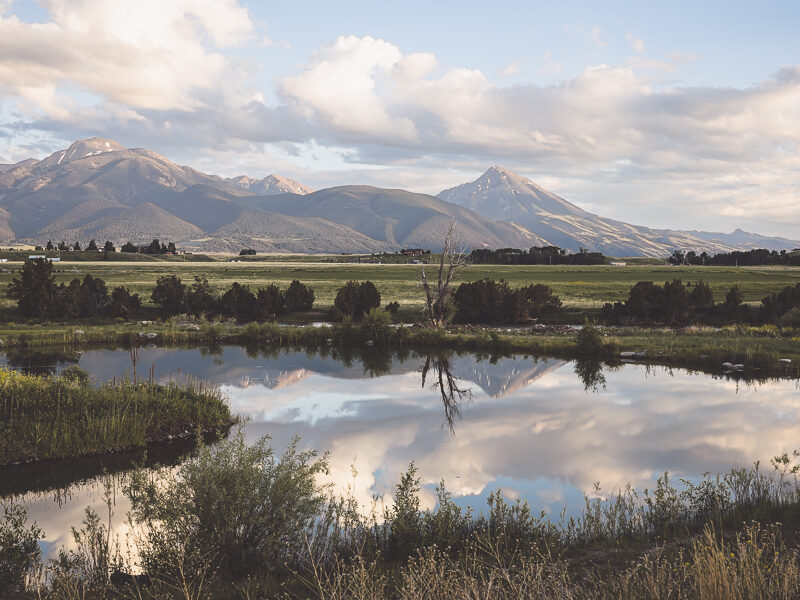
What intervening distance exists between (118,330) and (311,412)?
2328 centimetres

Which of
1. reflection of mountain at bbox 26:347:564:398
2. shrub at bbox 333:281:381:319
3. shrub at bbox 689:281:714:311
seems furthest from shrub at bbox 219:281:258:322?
shrub at bbox 689:281:714:311

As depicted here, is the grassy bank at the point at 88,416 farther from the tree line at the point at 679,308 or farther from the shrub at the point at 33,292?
the tree line at the point at 679,308

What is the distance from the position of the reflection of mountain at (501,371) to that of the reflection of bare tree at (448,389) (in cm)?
52

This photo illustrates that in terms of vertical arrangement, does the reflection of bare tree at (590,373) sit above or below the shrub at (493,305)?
below

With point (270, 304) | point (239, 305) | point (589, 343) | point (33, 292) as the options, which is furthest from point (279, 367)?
point (33, 292)

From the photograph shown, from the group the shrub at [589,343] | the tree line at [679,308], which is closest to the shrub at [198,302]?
the shrub at [589,343]

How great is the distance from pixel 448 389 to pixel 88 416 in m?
14.7

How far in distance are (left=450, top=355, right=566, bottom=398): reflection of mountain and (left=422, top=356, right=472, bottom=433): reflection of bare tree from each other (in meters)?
0.52

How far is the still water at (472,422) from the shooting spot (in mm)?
14852

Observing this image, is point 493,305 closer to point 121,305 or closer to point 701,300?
point 701,300

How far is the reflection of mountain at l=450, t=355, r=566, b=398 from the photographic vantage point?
27.8 metres

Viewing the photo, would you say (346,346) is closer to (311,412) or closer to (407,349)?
(407,349)

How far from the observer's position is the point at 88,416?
672 inches

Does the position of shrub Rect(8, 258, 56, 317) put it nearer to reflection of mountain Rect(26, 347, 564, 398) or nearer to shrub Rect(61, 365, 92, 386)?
reflection of mountain Rect(26, 347, 564, 398)
